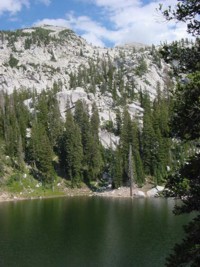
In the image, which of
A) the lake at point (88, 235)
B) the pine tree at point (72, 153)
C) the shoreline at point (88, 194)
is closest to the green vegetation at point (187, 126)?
the lake at point (88, 235)

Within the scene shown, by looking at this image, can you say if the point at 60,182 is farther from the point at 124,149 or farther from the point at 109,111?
the point at 109,111

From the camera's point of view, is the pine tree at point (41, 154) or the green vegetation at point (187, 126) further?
the pine tree at point (41, 154)

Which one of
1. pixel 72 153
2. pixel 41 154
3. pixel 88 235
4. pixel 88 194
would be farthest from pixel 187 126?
pixel 72 153

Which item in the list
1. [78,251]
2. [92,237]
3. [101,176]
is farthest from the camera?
[101,176]

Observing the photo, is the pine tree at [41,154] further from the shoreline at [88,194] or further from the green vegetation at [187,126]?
the green vegetation at [187,126]

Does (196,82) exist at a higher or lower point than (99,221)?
higher

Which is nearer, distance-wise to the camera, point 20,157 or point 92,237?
point 92,237

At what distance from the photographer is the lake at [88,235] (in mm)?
50000

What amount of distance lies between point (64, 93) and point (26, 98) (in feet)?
66.6

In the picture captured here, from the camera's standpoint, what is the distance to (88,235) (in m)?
63.6

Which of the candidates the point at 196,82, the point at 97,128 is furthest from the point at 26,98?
the point at 196,82

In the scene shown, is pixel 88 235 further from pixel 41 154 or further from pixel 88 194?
pixel 41 154

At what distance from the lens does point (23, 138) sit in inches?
5482

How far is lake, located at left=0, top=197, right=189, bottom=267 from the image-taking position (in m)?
50.0
